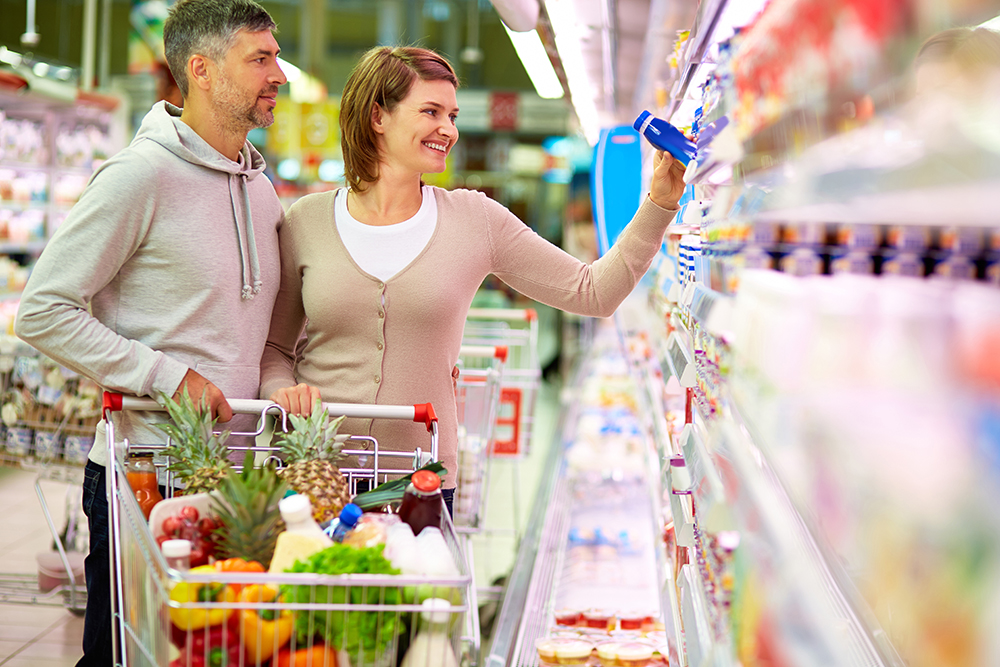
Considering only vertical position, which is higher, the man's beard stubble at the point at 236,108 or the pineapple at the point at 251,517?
the man's beard stubble at the point at 236,108

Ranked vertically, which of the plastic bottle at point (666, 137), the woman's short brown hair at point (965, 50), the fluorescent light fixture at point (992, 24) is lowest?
the woman's short brown hair at point (965, 50)

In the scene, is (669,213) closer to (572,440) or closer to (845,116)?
(845,116)

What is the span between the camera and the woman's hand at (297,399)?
6.20 feet

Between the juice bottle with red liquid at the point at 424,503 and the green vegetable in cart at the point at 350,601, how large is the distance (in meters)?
0.20

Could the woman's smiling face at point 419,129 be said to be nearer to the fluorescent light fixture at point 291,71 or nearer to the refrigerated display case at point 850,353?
the refrigerated display case at point 850,353

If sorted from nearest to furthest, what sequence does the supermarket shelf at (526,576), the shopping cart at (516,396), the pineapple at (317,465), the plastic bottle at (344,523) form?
the plastic bottle at (344,523) → the pineapple at (317,465) → the supermarket shelf at (526,576) → the shopping cart at (516,396)

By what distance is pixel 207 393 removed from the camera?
184 cm

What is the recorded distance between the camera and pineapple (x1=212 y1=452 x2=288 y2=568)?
1.42 m

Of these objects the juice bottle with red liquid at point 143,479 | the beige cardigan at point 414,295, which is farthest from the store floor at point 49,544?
the juice bottle with red liquid at point 143,479

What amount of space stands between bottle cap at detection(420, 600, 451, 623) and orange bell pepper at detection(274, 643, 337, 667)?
0.14m

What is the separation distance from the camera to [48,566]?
12.2 ft

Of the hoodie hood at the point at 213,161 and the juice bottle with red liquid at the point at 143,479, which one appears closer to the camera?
the juice bottle with red liquid at the point at 143,479

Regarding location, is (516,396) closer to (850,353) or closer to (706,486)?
(706,486)

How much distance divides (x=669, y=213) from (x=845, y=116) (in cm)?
144
